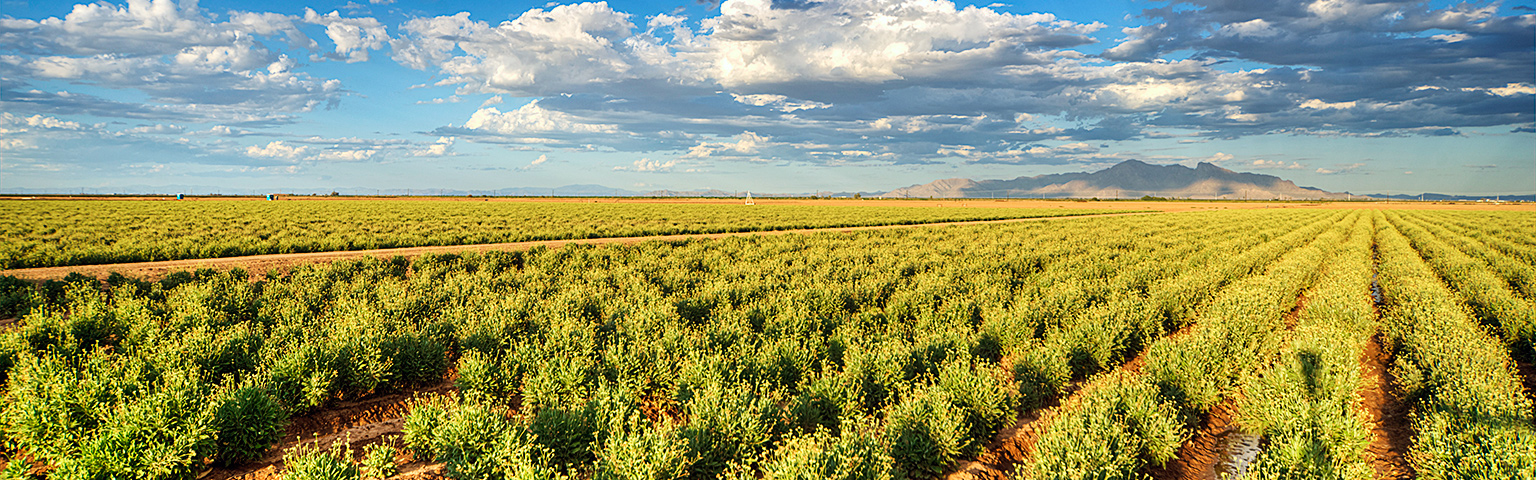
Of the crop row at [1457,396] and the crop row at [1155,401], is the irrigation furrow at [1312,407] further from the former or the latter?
the crop row at [1457,396]

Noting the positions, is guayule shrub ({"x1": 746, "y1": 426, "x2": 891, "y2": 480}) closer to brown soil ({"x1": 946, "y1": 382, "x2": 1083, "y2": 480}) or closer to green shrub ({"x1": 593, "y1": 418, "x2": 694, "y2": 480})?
green shrub ({"x1": 593, "y1": 418, "x2": 694, "y2": 480})

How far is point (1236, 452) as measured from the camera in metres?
6.54

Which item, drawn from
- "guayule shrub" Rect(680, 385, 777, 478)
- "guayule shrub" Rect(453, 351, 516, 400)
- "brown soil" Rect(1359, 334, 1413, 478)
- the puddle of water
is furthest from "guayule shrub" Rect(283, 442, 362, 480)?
"brown soil" Rect(1359, 334, 1413, 478)

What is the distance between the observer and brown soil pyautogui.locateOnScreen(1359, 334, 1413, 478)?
20.0ft

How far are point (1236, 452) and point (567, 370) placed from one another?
6.98 m

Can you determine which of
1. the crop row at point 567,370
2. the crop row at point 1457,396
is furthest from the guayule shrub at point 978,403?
the crop row at point 1457,396

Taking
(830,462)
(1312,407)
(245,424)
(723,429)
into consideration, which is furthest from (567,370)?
(1312,407)

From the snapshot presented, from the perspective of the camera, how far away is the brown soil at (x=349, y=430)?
580cm

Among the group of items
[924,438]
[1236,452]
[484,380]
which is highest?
[484,380]

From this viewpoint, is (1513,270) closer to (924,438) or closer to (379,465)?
(924,438)

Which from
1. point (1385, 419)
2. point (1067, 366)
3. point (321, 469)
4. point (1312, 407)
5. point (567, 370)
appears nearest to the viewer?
point (321, 469)

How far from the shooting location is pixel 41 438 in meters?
5.57

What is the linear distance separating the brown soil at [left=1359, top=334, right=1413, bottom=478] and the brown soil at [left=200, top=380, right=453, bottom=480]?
869 cm

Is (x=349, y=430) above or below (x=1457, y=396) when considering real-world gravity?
below
